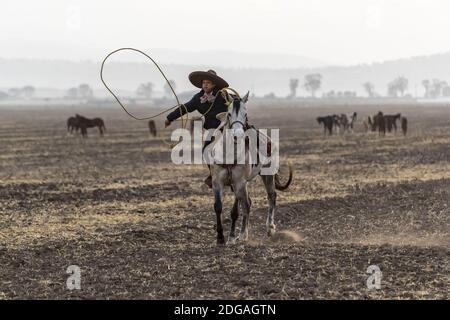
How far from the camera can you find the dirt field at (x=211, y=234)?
6949 millimetres

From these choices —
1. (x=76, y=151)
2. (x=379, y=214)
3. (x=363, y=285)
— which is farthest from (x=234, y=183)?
(x=76, y=151)

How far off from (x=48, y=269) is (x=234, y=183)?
3.03 meters

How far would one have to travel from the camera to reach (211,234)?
10.2 m

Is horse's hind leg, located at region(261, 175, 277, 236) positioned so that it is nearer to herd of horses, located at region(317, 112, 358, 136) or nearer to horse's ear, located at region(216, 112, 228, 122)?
horse's ear, located at region(216, 112, 228, 122)

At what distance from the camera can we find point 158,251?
8.72 m

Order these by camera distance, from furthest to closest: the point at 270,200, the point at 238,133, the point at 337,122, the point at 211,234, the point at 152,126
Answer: the point at 337,122
the point at 152,126
the point at 211,234
the point at 270,200
the point at 238,133

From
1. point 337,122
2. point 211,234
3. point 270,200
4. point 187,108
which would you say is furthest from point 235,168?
point 337,122

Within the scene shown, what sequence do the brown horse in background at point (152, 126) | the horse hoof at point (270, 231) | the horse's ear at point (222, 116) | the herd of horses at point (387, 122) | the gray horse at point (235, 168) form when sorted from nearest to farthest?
→ the gray horse at point (235, 168) → the horse's ear at point (222, 116) → the horse hoof at point (270, 231) → the brown horse in background at point (152, 126) → the herd of horses at point (387, 122)

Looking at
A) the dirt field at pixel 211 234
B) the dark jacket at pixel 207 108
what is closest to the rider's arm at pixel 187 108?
the dark jacket at pixel 207 108

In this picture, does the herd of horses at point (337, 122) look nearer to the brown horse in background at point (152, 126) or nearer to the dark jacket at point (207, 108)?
the brown horse in background at point (152, 126)

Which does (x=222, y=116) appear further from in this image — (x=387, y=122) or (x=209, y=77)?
(x=387, y=122)

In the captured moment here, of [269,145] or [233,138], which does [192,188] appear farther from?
[233,138]

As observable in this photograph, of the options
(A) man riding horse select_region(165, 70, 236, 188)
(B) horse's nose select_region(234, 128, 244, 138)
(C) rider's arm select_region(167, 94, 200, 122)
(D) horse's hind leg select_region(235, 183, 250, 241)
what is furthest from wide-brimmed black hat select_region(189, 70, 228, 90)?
(D) horse's hind leg select_region(235, 183, 250, 241)

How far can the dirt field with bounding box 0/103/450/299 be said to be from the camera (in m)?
6.95
